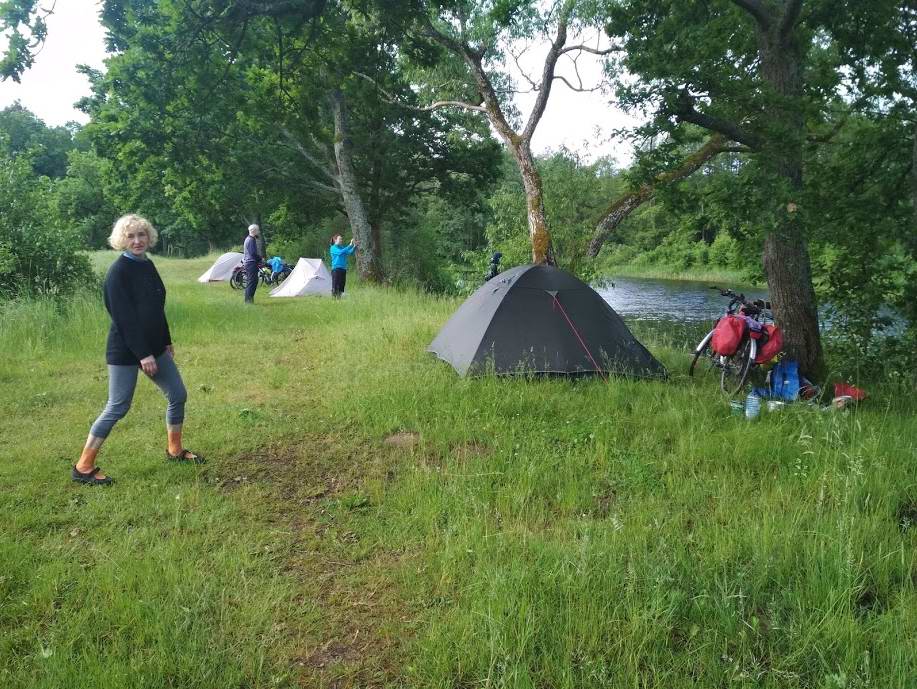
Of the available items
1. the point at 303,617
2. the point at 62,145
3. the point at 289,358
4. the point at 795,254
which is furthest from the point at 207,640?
the point at 62,145

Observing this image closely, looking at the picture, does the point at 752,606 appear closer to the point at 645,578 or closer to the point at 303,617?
the point at 645,578

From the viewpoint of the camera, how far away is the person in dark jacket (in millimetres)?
3648

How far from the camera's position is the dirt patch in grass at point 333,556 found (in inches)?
89.7

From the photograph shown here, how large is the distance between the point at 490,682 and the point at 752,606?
118 cm

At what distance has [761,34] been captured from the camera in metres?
6.26

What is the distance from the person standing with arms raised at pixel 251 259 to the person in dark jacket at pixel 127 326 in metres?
8.51

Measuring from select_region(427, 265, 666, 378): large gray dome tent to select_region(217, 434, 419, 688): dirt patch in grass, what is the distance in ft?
6.56

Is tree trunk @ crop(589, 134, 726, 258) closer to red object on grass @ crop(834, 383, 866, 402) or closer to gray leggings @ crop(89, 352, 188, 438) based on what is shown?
red object on grass @ crop(834, 383, 866, 402)

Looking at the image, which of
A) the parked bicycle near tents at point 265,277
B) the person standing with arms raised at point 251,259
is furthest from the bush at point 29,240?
the parked bicycle near tents at point 265,277

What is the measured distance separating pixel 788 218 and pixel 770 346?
5.31 ft

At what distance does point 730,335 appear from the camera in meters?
6.48

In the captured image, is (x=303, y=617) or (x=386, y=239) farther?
(x=386, y=239)

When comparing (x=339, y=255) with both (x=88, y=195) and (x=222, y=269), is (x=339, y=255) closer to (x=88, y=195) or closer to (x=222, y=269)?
(x=222, y=269)

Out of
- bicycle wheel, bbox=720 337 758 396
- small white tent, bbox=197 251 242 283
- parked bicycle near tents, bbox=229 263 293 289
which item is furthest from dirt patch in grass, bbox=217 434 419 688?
small white tent, bbox=197 251 242 283
